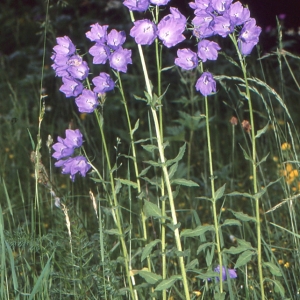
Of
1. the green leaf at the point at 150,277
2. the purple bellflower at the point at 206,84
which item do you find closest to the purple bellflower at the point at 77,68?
the purple bellflower at the point at 206,84

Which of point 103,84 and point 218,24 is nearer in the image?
point 218,24

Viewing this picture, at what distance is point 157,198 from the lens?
2424 millimetres

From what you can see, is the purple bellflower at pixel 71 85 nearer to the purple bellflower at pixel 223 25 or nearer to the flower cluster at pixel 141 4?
the flower cluster at pixel 141 4

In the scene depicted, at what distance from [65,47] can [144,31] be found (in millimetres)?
256

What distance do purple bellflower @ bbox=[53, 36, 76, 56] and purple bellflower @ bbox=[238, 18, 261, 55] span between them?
46 centimetres

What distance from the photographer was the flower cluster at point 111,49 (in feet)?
5.88

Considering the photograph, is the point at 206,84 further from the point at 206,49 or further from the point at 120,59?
the point at 120,59

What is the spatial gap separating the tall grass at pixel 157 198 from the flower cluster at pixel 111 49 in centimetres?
4

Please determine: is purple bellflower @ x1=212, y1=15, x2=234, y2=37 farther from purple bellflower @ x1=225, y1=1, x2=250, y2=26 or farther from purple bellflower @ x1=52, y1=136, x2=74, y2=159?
purple bellflower @ x1=52, y1=136, x2=74, y2=159

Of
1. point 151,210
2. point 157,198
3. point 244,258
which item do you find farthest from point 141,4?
point 157,198

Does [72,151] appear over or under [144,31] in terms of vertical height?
under

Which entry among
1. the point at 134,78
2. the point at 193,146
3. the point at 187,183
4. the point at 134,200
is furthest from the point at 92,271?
the point at 134,78

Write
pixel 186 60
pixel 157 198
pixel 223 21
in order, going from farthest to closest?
pixel 157 198
pixel 186 60
pixel 223 21

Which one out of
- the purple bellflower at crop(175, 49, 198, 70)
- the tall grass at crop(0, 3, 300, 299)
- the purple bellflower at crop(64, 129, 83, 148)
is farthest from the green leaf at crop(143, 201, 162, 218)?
the purple bellflower at crop(175, 49, 198, 70)
